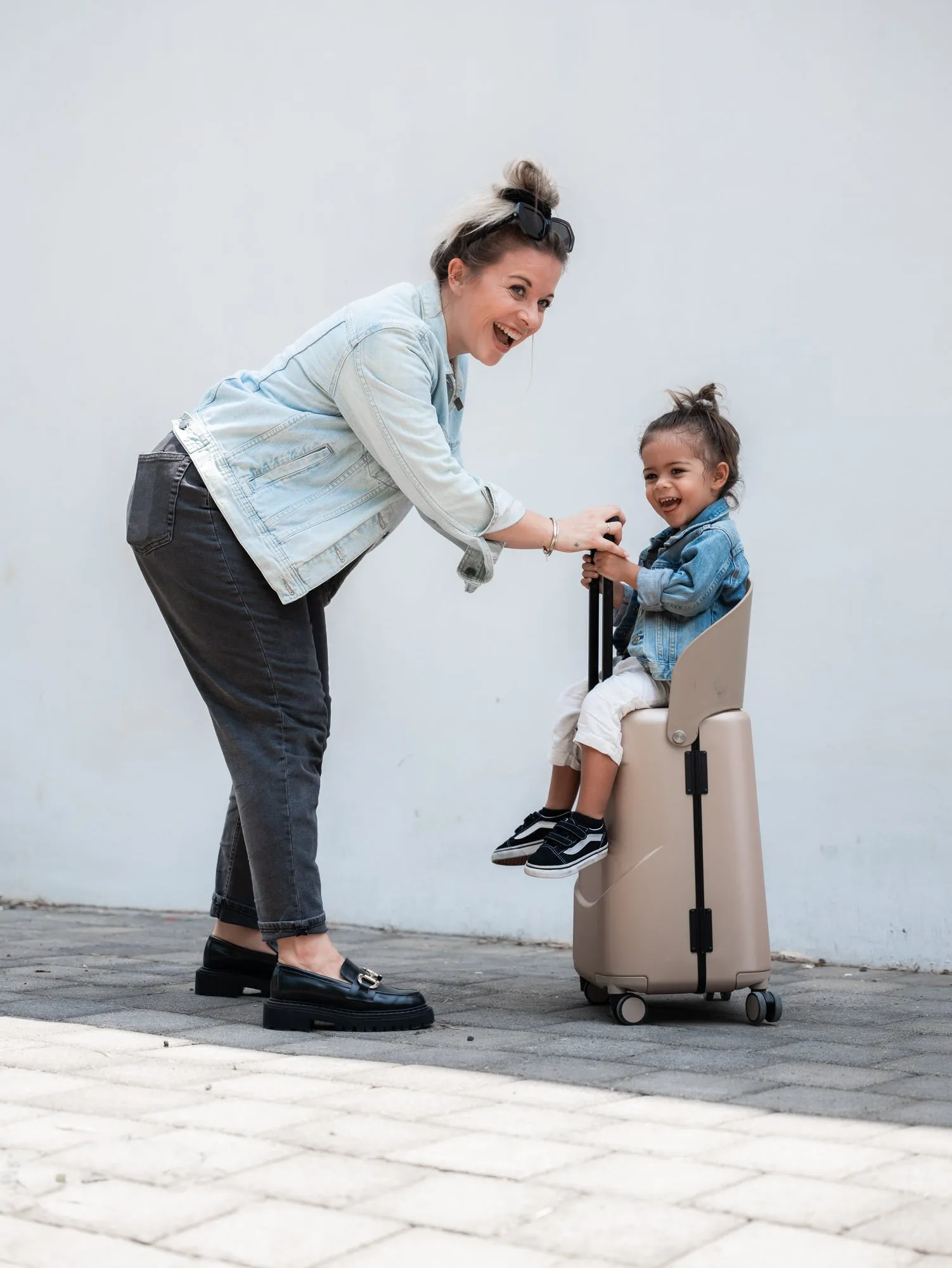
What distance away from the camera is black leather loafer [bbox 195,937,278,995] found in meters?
2.90

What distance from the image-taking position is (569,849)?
2.54 metres

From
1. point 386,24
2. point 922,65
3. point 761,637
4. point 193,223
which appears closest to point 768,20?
point 922,65

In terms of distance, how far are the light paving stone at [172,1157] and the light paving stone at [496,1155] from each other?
0.53ft

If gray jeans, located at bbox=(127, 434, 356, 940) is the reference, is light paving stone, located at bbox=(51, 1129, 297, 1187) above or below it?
below

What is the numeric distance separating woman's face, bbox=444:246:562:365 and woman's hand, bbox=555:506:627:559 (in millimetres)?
346

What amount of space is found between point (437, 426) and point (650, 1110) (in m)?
1.23

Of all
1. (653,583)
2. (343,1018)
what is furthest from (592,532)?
(343,1018)

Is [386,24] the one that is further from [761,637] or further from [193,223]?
[761,637]

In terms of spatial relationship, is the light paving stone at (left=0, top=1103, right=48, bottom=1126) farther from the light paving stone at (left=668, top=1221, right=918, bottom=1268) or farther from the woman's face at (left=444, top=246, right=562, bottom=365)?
the woman's face at (left=444, top=246, right=562, bottom=365)

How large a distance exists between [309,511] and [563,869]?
2.60 ft

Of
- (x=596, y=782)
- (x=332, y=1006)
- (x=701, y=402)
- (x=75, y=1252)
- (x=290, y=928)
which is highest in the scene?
(x=701, y=402)

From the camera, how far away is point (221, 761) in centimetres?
432

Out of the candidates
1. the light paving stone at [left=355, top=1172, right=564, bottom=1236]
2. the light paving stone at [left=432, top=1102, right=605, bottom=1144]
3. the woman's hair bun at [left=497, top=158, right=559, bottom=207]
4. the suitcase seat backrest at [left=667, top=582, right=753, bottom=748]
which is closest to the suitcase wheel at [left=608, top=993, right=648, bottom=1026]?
the suitcase seat backrest at [left=667, top=582, right=753, bottom=748]

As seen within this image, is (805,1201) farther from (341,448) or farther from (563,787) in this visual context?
(341,448)
